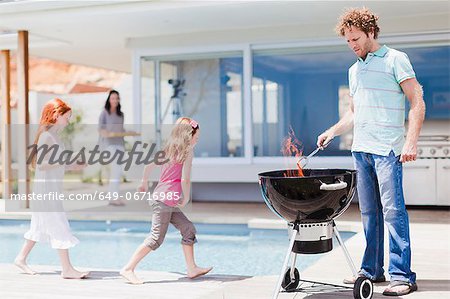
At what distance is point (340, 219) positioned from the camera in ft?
24.3

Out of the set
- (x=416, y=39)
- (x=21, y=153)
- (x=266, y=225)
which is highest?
(x=416, y=39)

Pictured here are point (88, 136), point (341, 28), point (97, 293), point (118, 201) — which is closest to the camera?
point (341, 28)

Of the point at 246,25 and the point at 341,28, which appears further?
the point at 246,25

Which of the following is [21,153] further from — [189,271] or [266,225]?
[189,271]

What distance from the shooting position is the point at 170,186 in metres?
4.28

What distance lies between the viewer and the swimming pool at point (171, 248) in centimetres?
589

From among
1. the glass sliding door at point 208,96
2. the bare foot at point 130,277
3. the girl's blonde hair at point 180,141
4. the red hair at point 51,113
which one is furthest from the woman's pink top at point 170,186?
the glass sliding door at point 208,96

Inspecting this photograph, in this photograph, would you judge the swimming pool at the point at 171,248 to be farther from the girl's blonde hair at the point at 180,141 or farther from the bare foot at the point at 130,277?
the girl's blonde hair at the point at 180,141

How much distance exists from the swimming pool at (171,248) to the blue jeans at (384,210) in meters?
1.69

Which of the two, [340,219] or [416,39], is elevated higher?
[416,39]

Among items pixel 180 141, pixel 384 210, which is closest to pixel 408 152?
pixel 384 210

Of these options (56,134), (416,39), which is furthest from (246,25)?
(56,134)

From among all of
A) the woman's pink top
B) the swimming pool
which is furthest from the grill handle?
the swimming pool

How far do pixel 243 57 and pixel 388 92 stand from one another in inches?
222
